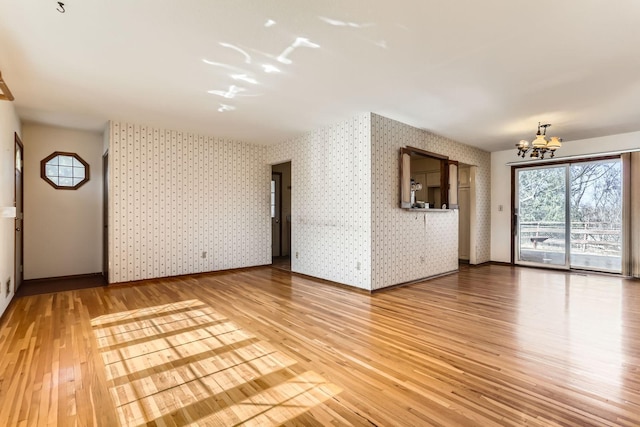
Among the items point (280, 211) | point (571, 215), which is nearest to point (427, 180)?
point (571, 215)

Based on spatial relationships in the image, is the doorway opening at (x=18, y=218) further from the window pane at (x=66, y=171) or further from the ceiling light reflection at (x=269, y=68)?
the ceiling light reflection at (x=269, y=68)

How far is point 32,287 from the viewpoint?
15.9ft

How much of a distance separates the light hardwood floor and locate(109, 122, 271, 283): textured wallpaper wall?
3.82 feet

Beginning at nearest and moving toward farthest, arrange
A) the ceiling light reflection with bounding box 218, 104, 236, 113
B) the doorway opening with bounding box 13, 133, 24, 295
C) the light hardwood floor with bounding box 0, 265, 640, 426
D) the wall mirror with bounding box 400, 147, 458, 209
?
the light hardwood floor with bounding box 0, 265, 640, 426 → the ceiling light reflection with bounding box 218, 104, 236, 113 → the doorway opening with bounding box 13, 133, 24, 295 → the wall mirror with bounding box 400, 147, 458, 209

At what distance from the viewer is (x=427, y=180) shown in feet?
24.9

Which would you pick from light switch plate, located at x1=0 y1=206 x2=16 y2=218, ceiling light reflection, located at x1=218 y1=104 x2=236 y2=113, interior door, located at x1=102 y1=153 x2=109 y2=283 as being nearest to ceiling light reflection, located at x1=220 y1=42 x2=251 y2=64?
ceiling light reflection, located at x1=218 y1=104 x2=236 y2=113

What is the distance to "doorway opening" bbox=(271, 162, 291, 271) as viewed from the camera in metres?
8.24

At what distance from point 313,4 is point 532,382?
3.01 m

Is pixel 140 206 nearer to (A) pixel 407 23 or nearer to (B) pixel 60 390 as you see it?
(B) pixel 60 390

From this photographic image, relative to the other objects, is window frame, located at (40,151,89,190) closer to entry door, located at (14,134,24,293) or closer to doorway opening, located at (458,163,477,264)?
entry door, located at (14,134,24,293)

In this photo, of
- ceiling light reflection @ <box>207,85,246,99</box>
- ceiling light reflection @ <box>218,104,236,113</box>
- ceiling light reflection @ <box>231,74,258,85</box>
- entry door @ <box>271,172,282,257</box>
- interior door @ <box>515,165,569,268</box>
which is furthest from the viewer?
entry door @ <box>271,172,282,257</box>

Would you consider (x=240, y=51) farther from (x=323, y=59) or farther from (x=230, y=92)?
(x=230, y=92)

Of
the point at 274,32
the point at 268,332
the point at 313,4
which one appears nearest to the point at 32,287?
the point at 268,332

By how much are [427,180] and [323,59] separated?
5.32 metres
